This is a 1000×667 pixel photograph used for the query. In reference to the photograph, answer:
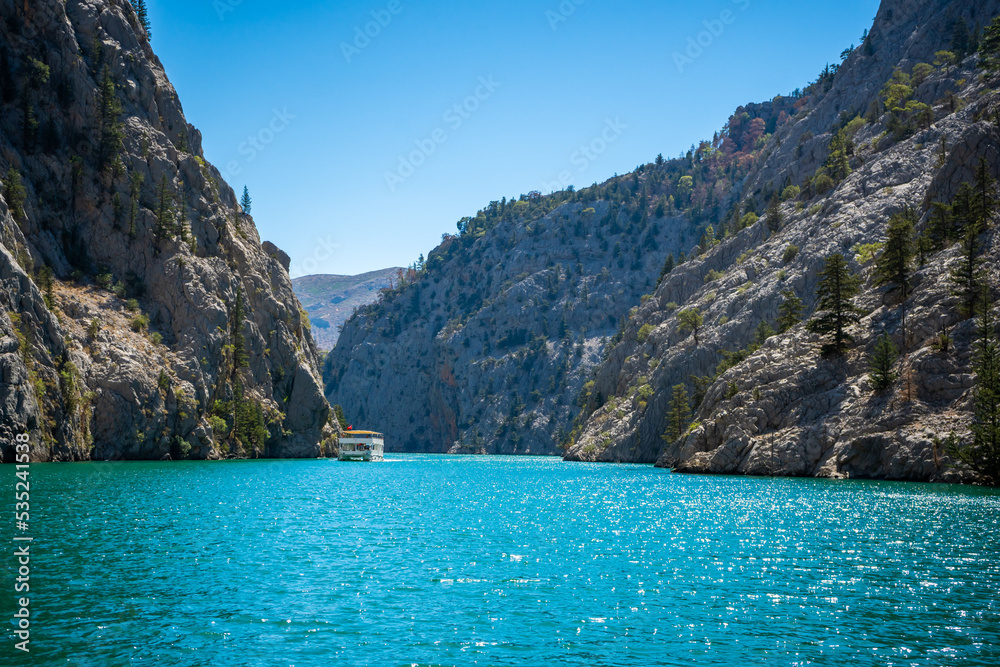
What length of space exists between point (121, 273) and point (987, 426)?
12588cm

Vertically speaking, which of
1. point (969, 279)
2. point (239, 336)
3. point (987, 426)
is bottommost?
point (987, 426)

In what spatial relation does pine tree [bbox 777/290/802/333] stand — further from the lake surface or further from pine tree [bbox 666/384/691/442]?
the lake surface

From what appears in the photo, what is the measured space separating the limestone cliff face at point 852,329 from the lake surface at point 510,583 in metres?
22.3

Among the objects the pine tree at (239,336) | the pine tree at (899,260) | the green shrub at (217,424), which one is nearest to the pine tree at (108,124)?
the pine tree at (239,336)

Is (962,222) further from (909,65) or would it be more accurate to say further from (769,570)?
(909,65)

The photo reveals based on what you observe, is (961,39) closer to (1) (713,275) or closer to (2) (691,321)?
(1) (713,275)

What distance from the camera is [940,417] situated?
70562 millimetres

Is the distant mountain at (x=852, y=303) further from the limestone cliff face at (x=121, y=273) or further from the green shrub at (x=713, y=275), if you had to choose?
the limestone cliff face at (x=121, y=273)

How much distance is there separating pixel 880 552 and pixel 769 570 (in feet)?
23.8

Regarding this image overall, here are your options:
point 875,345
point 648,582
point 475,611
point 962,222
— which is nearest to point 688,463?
point 875,345

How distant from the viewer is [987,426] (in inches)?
2457

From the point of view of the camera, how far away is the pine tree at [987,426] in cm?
6225

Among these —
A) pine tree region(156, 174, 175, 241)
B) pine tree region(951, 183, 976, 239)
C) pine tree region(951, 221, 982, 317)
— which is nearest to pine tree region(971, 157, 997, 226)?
pine tree region(951, 183, 976, 239)

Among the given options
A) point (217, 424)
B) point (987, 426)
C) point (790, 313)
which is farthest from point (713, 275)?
point (217, 424)
